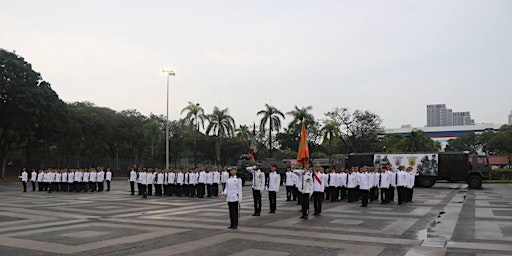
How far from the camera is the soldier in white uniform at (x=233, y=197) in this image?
36.8 ft

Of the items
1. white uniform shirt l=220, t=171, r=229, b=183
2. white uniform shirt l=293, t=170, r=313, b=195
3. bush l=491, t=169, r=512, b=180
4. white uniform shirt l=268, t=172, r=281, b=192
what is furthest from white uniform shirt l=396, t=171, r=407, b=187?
bush l=491, t=169, r=512, b=180

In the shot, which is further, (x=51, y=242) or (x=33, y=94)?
(x=33, y=94)

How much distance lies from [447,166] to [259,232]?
24.3 m

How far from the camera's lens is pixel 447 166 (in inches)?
1206

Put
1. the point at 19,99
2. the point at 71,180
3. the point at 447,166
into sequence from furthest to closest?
the point at 19,99, the point at 447,166, the point at 71,180

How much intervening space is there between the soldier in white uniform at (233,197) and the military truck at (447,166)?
21558 mm

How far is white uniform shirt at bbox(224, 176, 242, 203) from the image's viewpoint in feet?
37.4

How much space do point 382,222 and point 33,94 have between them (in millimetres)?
35845

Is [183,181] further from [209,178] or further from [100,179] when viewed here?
[100,179]

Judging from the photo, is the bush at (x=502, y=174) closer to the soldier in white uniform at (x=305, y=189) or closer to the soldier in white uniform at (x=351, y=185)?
the soldier in white uniform at (x=351, y=185)

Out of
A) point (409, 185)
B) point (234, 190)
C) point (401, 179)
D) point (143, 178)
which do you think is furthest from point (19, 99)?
point (409, 185)

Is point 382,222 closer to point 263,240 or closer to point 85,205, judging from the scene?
point 263,240

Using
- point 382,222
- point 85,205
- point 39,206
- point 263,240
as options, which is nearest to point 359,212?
point 382,222

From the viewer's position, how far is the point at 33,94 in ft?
126
